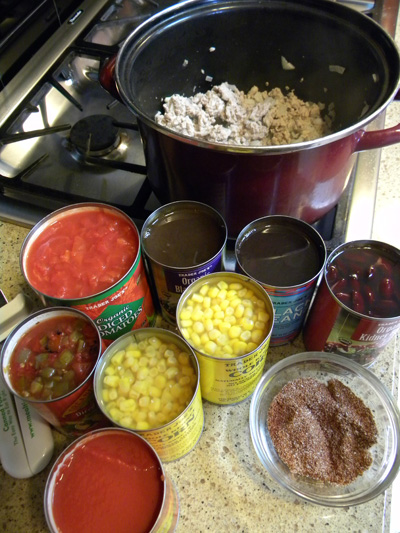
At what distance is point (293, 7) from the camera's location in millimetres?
1037

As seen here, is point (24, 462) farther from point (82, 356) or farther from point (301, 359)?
point (301, 359)

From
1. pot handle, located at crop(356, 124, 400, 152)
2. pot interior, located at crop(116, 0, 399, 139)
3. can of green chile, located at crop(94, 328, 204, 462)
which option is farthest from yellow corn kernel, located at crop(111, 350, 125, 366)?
pot handle, located at crop(356, 124, 400, 152)

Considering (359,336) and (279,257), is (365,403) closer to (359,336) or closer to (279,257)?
(359,336)

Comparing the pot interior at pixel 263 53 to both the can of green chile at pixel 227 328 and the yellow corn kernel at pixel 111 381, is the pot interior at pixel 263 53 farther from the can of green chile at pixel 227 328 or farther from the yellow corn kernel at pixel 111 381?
the yellow corn kernel at pixel 111 381

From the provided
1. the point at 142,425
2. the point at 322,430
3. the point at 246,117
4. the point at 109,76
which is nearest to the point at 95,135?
the point at 109,76

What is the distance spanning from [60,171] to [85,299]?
0.59 meters

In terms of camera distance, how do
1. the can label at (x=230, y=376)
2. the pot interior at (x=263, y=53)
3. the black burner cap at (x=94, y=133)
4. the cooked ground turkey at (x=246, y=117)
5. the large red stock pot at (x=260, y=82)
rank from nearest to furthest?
the can label at (x=230, y=376), the large red stock pot at (x=260, y=82), the pot interior at (x=263, y=53), the cooked ground turkey at (x=246, y=117), the black burner cap at (x=94, y=133)

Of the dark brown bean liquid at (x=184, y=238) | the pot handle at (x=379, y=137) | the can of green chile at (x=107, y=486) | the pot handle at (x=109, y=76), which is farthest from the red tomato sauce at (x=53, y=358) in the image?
the pot handle at (x=379, y=137)

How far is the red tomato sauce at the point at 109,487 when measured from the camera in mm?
626

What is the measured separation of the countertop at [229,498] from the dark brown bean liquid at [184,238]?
0.97 feet

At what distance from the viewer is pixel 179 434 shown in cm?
73

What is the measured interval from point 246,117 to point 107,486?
909 millimetres

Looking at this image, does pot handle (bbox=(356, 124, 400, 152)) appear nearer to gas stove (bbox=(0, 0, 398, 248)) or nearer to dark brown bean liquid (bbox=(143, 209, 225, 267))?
gas stove (bbox=(0, 0, 398, 248))

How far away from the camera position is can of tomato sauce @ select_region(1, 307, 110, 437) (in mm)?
708
